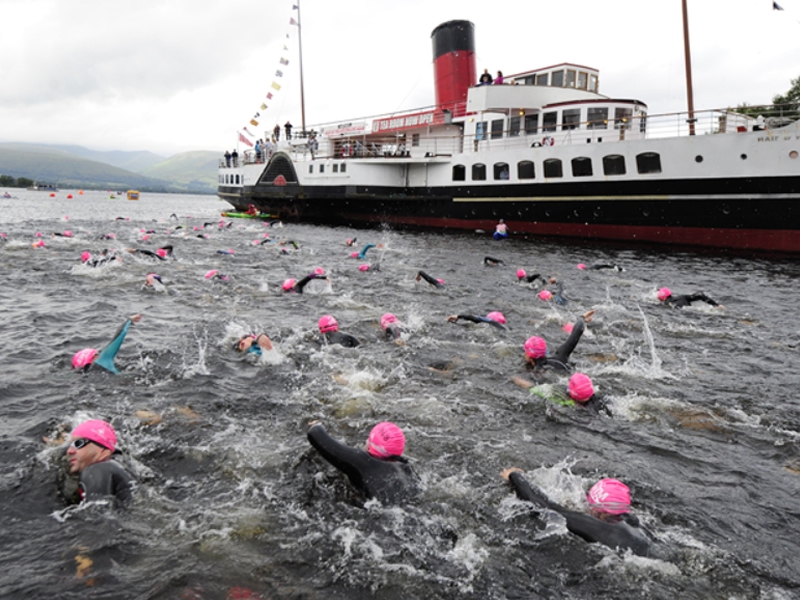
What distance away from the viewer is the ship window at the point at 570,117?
1023 inches

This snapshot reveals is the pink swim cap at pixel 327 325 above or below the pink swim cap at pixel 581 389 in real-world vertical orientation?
above

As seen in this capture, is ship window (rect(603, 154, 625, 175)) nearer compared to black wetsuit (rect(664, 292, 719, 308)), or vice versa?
black wetsuit (rect(664, 292, 719, 308))

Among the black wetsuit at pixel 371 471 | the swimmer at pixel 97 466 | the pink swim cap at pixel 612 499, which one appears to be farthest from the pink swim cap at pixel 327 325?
the pink swim cap at pixel 612 499

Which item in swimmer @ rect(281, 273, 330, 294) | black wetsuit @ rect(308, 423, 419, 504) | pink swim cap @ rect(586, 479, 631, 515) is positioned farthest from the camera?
swimmer @ rect(281, 273, 330, 294)

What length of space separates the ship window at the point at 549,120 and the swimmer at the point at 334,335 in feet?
67.8

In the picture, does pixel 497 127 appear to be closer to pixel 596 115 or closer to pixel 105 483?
pixel 596 115

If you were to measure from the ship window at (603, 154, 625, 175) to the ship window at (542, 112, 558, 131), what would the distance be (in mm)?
3897

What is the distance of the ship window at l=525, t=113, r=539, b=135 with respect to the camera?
27938mm

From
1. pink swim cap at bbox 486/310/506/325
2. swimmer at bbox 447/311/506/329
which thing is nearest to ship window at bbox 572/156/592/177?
pink swim cap at bbox 486/310/506/325

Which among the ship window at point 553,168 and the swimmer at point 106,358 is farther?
the ship window at point 553,168

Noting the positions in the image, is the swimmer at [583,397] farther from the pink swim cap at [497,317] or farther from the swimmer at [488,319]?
the pink swim cap at [497,317]

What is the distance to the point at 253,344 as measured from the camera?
30.1 ft

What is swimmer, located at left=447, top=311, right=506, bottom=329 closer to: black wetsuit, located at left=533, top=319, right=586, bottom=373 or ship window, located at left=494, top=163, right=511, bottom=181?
black wetsuit, located at left=533, top=319, right=586, bottom=373

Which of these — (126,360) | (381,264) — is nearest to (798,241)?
(381,264)
